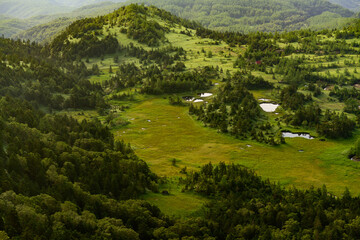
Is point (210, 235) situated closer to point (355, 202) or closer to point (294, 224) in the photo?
point (294, 224)

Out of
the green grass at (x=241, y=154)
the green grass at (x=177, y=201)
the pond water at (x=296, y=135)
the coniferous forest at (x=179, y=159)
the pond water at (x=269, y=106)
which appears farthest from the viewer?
the pond water at (x=269, y=106)

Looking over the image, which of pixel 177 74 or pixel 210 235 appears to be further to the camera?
pixel 177 74

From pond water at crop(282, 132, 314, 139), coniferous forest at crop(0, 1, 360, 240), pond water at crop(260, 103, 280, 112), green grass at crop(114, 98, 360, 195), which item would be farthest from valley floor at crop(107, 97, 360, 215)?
pond water at crop(260, 103, 280, 112)

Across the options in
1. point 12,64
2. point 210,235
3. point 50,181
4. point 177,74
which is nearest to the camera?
point 210,235

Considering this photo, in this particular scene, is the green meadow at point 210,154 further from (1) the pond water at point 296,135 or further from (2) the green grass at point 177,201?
(1) the pond water at point 296,135

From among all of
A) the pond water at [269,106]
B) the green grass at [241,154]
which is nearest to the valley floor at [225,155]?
the green grass at [241,154]

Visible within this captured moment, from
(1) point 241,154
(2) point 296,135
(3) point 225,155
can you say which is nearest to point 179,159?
(3) point 225,155

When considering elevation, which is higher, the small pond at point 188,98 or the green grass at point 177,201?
the small pond at point 188,98

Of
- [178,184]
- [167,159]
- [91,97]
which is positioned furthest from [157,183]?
[91,97]
